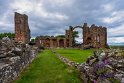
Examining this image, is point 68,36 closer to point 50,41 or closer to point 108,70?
point 50,41

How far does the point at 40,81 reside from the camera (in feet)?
38.7

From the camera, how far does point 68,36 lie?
85812 mm

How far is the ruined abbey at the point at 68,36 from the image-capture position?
68500 millimetres

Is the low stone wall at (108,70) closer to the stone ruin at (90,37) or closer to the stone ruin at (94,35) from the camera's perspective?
the stone ruin at (90,37)

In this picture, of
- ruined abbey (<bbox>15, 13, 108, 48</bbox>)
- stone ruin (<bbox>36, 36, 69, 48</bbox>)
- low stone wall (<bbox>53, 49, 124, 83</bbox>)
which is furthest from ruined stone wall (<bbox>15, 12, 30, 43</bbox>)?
low stone wall (<bbox>53, 49, 124, 83</bbox>)

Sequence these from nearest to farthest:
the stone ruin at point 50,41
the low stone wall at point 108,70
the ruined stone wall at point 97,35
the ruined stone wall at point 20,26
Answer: the low stone wall at point 108,70 < the ruined stone wall at point 20,26 < the ruined stone wall at point 97,35 < the stone ruin at point 50,41

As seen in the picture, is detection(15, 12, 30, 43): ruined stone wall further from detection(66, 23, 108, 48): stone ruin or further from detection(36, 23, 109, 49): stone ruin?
detection(66, 23, 108, 48): stone ruin

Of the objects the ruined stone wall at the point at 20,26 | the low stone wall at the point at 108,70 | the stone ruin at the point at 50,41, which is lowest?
the low stone wall at the point at 108,70

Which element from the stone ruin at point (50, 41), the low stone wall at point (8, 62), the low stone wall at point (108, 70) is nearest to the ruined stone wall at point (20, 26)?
the stone ruin at point (50, 41)

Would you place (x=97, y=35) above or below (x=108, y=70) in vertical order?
above

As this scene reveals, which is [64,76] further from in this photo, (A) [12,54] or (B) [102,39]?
(B) [102,39]

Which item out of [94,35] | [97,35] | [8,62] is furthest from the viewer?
[97,35]

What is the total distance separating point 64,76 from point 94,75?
3.10m

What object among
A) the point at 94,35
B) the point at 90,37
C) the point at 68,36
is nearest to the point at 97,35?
the point at 94,35
